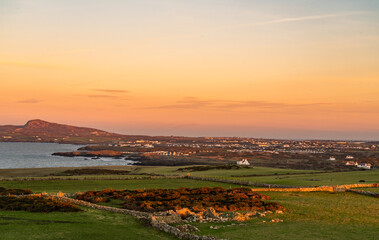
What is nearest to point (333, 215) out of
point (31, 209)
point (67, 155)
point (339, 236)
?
point (339, 236)

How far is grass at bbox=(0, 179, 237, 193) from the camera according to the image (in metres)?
54.3

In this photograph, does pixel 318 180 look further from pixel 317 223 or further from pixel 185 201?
pixel 317 223

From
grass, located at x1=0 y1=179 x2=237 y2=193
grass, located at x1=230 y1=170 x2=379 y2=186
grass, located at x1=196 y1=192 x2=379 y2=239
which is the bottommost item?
grass, located at x1=0 y1=179 x2=237 y2=193

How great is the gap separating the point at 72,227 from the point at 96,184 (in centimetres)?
3551

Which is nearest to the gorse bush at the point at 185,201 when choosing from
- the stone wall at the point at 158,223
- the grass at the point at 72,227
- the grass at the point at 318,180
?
the stone wall at the point at 158,223

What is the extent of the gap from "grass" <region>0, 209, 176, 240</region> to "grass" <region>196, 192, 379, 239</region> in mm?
4626

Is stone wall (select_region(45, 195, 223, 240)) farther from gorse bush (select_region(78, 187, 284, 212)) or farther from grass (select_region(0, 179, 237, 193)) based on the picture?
grass (select_region(0, 179, 237, 193))

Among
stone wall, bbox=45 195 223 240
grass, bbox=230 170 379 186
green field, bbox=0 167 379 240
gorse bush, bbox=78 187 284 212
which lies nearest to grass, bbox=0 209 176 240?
green field, bbox=0 167 379 240

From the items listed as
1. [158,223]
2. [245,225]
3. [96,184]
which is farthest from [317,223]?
[96,184]

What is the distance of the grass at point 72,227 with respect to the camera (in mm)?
22478

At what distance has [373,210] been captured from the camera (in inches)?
1364

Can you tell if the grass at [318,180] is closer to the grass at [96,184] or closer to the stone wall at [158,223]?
the grass at [96,184]

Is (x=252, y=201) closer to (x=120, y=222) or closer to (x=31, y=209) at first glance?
(x=120, y=222)

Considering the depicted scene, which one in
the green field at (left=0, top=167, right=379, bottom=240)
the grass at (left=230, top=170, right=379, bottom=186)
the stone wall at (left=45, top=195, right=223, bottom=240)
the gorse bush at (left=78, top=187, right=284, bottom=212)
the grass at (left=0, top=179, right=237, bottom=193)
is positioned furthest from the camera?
the grass at (left=230, top=170, right=379, bottom=186)
